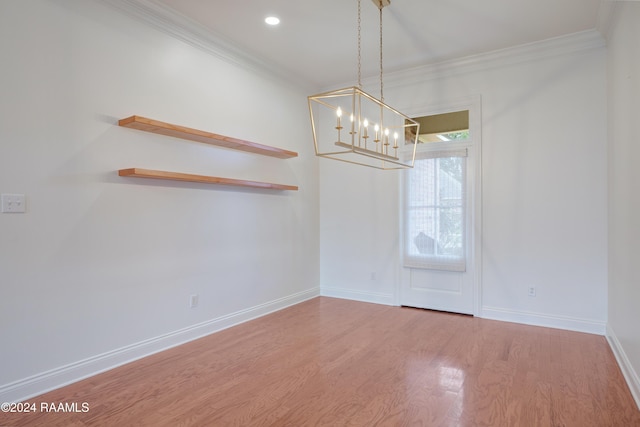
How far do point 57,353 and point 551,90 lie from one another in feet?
16.4

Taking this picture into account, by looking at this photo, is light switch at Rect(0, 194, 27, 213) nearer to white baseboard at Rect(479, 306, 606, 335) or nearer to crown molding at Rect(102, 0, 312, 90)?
crown molding at Rect(102, 0, 312, 90)

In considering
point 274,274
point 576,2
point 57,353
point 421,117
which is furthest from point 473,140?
point 57,353

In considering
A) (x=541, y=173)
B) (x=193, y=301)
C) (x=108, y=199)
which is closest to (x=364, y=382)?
(x=193, y=301)

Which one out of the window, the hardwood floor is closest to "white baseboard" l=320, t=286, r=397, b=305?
the window

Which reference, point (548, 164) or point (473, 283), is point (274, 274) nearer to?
point (473, 283)

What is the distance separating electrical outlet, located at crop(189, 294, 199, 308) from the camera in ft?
11.6

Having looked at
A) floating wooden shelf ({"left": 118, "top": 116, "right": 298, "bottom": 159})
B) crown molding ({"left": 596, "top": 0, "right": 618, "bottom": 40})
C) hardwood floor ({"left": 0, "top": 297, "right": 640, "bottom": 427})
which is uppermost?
crown molding ({"left": 596, "top": 0, "right": 618, "bottom": 40})

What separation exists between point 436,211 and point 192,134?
9.55ft

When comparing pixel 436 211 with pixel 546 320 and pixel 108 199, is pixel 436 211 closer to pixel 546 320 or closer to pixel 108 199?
pixel 546 320

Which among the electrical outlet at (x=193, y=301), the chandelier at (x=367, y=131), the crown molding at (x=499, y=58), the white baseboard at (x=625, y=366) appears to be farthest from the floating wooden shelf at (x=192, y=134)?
the white baseboard at (x=625, y=366)

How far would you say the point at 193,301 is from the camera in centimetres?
355

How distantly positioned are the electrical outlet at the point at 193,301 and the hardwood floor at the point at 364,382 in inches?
13.2

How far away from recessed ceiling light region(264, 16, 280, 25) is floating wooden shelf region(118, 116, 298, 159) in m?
1.14

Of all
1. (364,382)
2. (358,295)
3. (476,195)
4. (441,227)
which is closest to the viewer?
(364,382)
